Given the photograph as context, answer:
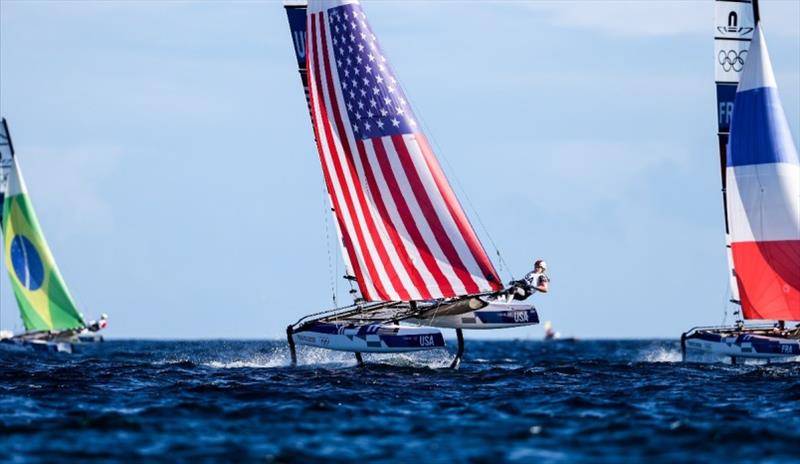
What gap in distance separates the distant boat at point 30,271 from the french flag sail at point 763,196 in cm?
3996

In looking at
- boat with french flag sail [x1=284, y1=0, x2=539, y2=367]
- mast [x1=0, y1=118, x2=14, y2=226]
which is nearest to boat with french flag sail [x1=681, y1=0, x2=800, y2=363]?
boat with french flag sail [x1=284, y1=0, x2=539, y2=367]

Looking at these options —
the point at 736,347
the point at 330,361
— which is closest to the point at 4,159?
the point at 330,361

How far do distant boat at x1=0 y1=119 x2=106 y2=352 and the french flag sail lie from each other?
131 feet

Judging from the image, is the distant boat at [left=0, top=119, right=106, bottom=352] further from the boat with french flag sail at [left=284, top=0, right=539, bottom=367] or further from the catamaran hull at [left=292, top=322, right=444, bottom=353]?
the boat with french flag sail at [left=284, top=0, right=539, bottom=367]

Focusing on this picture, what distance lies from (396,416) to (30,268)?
5550cm

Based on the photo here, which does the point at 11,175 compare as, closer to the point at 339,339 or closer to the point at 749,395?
the point at 339,339

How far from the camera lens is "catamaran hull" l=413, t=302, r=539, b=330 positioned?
127ft

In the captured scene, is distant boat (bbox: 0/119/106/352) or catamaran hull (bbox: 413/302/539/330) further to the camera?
distant boat (bbox: 0/119/106/352)

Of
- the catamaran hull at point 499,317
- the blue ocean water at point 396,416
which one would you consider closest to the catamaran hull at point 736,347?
the blue ocean water at point 396,416

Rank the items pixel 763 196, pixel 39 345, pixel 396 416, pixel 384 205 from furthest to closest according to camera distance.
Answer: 1. pixel 39 345
2. pixel 763 196
3. pixel 384 205
4. pixel 396 416

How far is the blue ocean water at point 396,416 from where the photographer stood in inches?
845

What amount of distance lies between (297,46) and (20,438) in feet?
80.8

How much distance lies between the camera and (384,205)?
1523 inches

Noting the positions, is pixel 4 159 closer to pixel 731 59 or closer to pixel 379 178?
pixel 731 59
